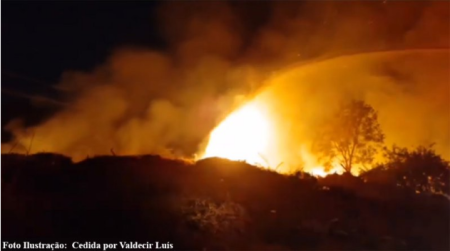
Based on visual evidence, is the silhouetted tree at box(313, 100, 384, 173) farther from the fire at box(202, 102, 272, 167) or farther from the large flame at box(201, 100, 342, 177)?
the fire at box(202, 102, 272, 167)

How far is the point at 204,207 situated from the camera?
38.8 feet

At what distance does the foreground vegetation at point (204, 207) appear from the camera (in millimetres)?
11297

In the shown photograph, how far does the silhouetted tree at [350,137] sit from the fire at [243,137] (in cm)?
170

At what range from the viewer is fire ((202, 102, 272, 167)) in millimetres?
15398

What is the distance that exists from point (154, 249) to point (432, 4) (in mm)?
11044

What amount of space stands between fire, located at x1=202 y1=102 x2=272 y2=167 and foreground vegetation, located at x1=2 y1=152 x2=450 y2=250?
204 centimetres

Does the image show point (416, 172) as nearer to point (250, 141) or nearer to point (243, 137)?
point (250, 141)

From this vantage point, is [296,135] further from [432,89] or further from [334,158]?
[432,89]

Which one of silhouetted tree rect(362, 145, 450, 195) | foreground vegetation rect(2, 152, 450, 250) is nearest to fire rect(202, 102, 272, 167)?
foreground vegetation rect(2, 152, 450, 250)

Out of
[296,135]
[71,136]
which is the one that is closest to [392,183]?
[296,135]

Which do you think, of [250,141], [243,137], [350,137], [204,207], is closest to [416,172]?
[350,137]

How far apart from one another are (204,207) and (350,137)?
6338 mm

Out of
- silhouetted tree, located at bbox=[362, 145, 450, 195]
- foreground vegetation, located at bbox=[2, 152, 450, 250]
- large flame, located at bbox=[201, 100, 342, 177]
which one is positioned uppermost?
large flame, located at bbox=[201, 100, 342, 177]

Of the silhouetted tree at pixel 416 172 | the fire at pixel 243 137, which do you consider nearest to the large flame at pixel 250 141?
the fire at pixel 243 137
